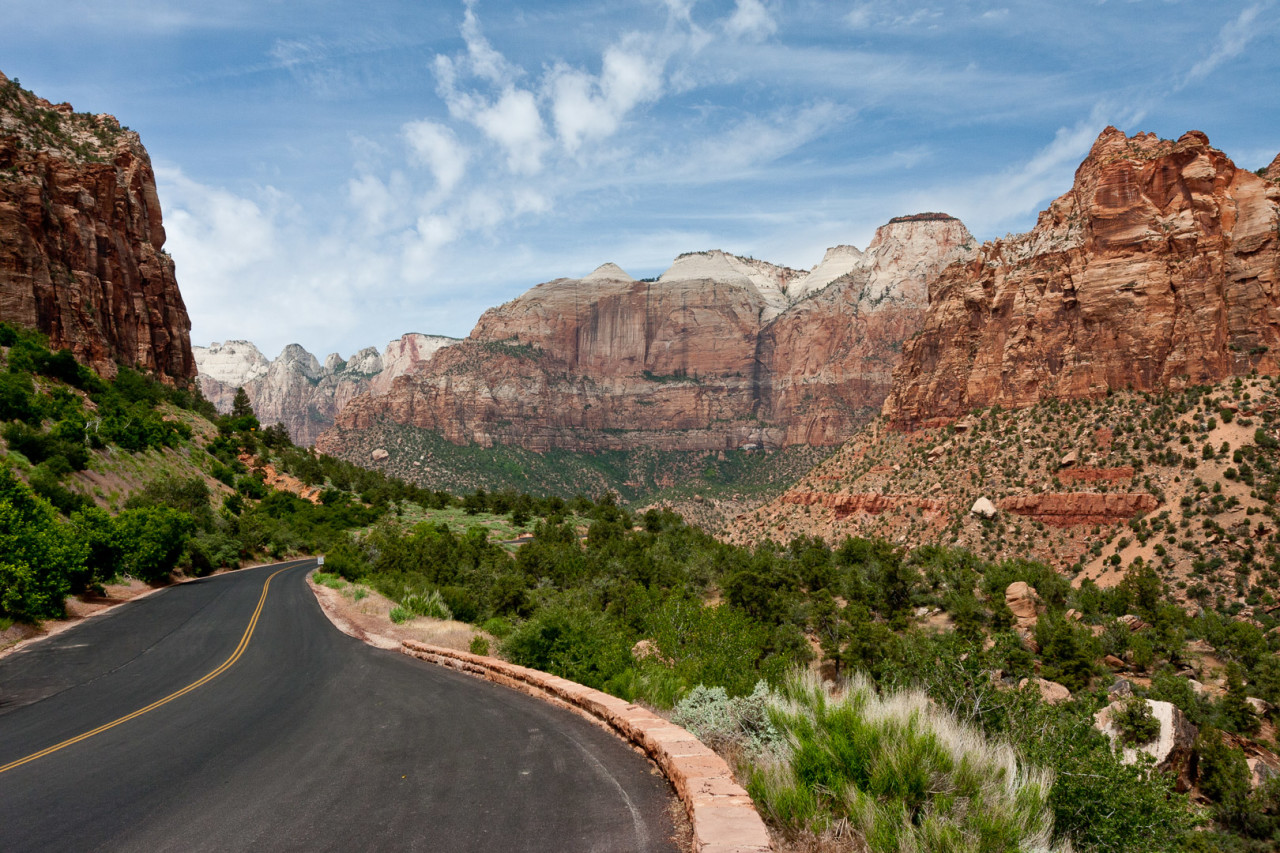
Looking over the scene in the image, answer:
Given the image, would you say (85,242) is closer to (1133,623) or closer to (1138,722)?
(1138,722)

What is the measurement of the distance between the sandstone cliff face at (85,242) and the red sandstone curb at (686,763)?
60415 mm

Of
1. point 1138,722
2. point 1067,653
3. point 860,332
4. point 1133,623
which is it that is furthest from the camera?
point 860,332

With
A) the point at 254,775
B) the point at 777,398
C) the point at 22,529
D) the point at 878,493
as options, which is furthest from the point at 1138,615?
the point at 777,398

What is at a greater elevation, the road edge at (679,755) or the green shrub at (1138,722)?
the road edge at (679,755)

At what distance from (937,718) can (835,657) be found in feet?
69.2

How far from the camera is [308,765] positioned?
756cm

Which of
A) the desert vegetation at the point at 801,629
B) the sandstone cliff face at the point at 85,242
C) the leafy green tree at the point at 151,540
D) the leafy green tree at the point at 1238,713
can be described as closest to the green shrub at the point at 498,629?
the desert vegetation at the point at 801,629

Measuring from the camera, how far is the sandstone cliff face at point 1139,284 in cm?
5194

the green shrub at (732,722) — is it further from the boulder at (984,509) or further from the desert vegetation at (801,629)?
the boulder at (984,509)

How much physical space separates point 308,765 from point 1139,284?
70124mm

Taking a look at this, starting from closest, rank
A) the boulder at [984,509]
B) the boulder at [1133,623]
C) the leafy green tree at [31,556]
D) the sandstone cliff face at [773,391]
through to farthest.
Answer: the leafy green tree at [31,556] < the boulder at [1133,623] < the boulder at [984,509] < the sandstone cliff face at [773,391]

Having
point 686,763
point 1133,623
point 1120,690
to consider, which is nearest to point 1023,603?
point 1133,623

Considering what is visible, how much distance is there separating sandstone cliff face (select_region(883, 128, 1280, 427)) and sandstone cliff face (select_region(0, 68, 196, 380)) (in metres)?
82.6

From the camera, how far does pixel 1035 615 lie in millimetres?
30688
